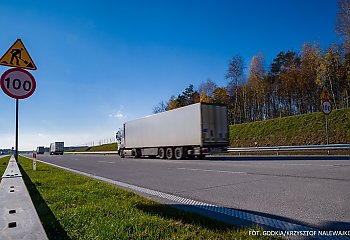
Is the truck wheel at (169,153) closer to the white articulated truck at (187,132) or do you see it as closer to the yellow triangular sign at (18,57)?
the white articulated truck at (187,132)

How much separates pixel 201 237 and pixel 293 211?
6.86 ft

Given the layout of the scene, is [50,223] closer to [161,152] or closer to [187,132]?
[187,132]

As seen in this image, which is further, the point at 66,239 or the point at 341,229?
the point at 341,229

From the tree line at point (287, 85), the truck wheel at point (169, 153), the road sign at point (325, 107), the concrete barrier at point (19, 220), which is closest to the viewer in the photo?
the concrete barrier at point (19, 220)

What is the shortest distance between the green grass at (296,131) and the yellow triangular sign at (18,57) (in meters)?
24.9

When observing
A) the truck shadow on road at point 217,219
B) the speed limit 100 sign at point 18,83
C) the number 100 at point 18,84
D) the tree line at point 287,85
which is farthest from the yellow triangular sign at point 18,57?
the tree line at point 287,85

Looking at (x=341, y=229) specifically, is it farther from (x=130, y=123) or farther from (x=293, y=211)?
(x=130, y=123)

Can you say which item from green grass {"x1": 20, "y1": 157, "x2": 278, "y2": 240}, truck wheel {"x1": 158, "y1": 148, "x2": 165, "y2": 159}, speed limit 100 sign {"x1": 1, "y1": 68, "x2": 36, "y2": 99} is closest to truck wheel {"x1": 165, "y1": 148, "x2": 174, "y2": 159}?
truck wheel {"x1": 158, "y1": 148, "x2": 165, "y2": 159}

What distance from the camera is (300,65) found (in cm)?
4766

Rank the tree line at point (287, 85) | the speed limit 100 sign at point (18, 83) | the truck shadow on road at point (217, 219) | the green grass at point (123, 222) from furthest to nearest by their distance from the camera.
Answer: the tree line at point (287, 85) < the speed limit 100 sign at point (18, 83) < the truck shadow on road at point (217, 219) < the green grass at point (123, 222)

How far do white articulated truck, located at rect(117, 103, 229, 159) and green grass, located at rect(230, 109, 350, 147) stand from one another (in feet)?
36.4

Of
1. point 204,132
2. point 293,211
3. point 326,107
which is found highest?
point 326,107

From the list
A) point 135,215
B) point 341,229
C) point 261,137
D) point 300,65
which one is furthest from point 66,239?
point 300,65

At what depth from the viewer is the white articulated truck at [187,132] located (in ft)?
61.9
